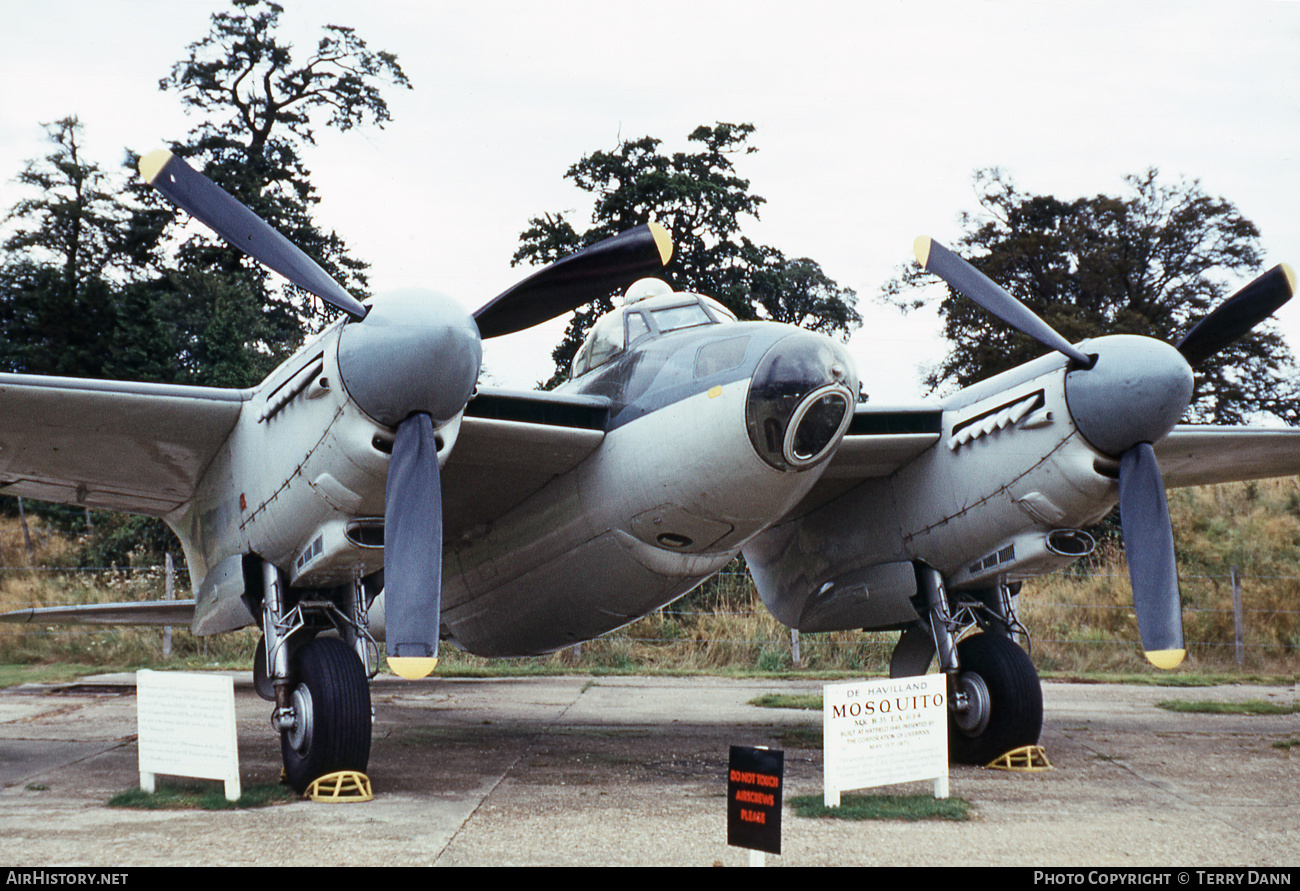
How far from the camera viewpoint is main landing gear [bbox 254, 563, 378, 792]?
673 centimetres

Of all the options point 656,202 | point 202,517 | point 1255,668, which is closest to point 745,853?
point 202,517

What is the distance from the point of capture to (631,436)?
7625mm

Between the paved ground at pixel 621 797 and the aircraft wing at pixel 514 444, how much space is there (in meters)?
2.18

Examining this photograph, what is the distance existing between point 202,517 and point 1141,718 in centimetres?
974

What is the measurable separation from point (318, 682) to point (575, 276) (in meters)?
3.55

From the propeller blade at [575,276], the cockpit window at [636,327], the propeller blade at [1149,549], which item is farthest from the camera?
the cockpit window at [636,327]

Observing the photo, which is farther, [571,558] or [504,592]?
[504,592]

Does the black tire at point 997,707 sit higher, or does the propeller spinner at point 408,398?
the propeller spinner at point 408,398

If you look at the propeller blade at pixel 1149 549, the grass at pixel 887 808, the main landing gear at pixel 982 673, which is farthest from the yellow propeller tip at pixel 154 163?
the propeller blade at pixel 1149 549

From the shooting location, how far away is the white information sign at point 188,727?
21.4 ft

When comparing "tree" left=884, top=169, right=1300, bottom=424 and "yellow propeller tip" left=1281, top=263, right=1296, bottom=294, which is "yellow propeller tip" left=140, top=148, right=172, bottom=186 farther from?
"tree" left=884, top=169, right=1300, bottom=424

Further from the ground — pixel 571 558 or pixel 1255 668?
pixel 571 558

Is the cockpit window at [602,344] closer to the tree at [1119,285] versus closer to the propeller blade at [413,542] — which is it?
the propeller blade at [413,542]
